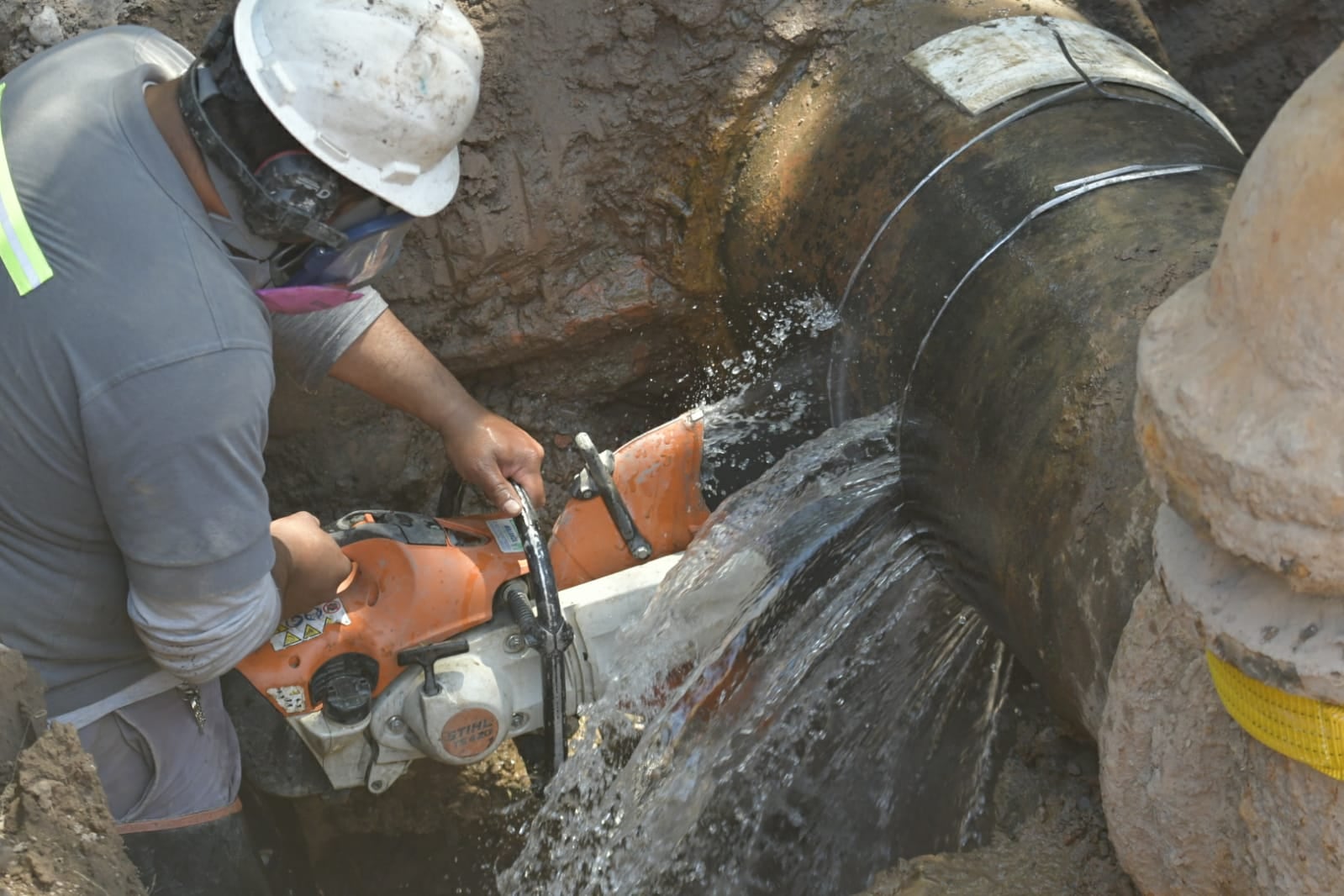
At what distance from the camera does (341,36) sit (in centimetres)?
Answer: 179

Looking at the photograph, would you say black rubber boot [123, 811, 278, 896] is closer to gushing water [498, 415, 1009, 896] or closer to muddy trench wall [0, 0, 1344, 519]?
gushing water [498, 415, 1009, 896]

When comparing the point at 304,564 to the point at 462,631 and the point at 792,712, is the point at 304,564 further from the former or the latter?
the point at 792,712

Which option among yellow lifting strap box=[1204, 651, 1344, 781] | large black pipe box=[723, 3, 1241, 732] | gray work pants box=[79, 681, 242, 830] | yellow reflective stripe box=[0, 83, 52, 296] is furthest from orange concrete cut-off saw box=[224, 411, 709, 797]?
yellow lifting strap box=[1204, 651, 1344, 781]

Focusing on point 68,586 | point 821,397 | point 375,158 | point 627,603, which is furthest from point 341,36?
point 821,397

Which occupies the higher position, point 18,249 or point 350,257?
point 18,249

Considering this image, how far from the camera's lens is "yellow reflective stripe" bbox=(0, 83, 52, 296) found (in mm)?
1731

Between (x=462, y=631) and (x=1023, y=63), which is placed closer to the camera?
(x=462, y=631)

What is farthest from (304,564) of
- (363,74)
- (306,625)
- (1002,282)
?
(1002,282)

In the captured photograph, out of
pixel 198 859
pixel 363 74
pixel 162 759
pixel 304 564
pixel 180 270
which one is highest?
pixel 363 74

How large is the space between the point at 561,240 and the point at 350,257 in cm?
115

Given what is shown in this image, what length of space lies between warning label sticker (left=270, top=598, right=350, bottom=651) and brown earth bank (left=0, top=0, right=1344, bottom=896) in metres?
0.89

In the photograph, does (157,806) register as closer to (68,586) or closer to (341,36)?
(68,586)

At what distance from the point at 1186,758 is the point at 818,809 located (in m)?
1.30

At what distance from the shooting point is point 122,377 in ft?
5.60
